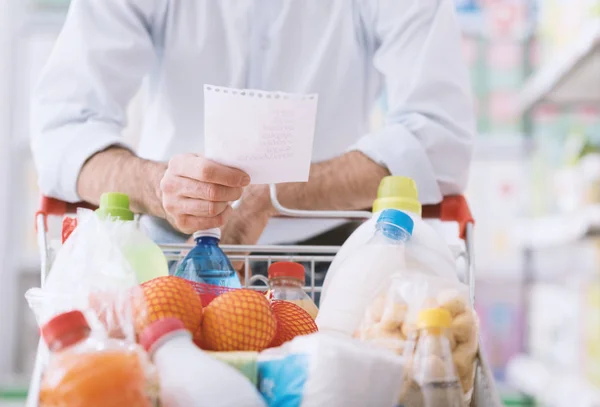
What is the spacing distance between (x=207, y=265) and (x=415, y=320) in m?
0.35

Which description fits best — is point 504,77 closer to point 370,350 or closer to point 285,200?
point 285,200

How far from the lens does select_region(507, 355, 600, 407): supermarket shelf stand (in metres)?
2.26

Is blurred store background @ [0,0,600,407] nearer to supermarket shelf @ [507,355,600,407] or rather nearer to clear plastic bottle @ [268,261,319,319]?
supermarket shelf @ [507,355,600,407]

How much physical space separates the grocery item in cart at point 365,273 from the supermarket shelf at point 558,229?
1688 mm

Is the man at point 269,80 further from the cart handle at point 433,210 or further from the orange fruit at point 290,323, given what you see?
the orange fruit at point 290,323

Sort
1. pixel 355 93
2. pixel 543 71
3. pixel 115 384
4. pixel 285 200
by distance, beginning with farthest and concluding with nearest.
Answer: pixel 543 71 < pixel 355 93 < pixel 285 200 < pixel 115 384

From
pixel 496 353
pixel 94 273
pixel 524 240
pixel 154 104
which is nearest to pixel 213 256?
pixel 94 273

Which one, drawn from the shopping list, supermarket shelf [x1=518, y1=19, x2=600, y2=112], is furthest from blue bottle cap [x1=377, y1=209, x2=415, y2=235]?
supermarket shelf [x1=518, y1=19, x2=600, y2=112]

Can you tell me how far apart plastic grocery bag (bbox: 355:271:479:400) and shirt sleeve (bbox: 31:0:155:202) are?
70 centimetres

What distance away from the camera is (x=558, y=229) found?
2596 millimetres

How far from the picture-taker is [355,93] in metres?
1.43

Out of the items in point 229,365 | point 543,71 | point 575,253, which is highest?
point 543,71

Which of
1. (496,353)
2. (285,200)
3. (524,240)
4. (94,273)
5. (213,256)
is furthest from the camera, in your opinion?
(496,353)

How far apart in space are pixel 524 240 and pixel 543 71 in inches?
31.1
